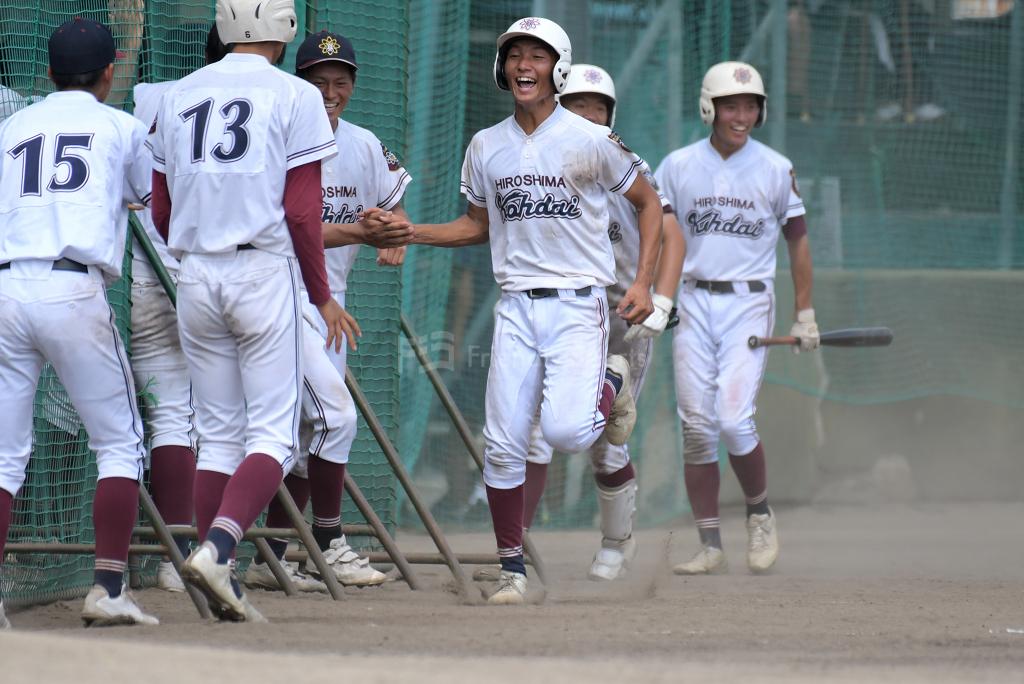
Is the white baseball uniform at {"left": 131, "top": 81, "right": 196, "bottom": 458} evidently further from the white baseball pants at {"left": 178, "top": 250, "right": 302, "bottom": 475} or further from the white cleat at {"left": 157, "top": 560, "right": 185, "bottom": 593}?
the white baseball pants at {"left": 178, "top": 250, "right": 302, "bottom": 475}

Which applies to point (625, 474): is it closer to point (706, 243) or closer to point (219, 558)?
point (706, 243)

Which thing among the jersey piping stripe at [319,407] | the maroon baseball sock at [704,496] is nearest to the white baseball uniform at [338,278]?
the jersey piping stripe at [319,407]

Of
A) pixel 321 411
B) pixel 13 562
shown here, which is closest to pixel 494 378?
pixel 321 411

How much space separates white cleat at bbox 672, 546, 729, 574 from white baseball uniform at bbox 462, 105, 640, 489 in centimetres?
184

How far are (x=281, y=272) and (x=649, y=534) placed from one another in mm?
5083

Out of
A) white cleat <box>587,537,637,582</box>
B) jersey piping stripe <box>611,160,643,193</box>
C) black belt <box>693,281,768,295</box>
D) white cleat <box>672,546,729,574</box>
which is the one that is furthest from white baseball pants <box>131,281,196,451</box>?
black belt <box>693,281,768,295</box>

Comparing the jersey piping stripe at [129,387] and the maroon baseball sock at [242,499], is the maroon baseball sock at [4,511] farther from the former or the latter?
the maroon baseball sock at [242,499]

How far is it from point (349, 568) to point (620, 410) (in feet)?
4.40

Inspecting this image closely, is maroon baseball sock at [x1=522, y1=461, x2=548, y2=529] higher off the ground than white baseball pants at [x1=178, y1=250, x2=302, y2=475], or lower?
lower

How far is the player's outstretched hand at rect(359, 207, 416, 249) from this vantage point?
18.2 feet

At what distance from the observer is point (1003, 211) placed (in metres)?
10.7

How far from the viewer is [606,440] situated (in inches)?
266

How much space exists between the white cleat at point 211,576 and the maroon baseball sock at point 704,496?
3390 mm

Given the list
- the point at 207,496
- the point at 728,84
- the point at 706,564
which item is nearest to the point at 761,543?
the point at 706,564
